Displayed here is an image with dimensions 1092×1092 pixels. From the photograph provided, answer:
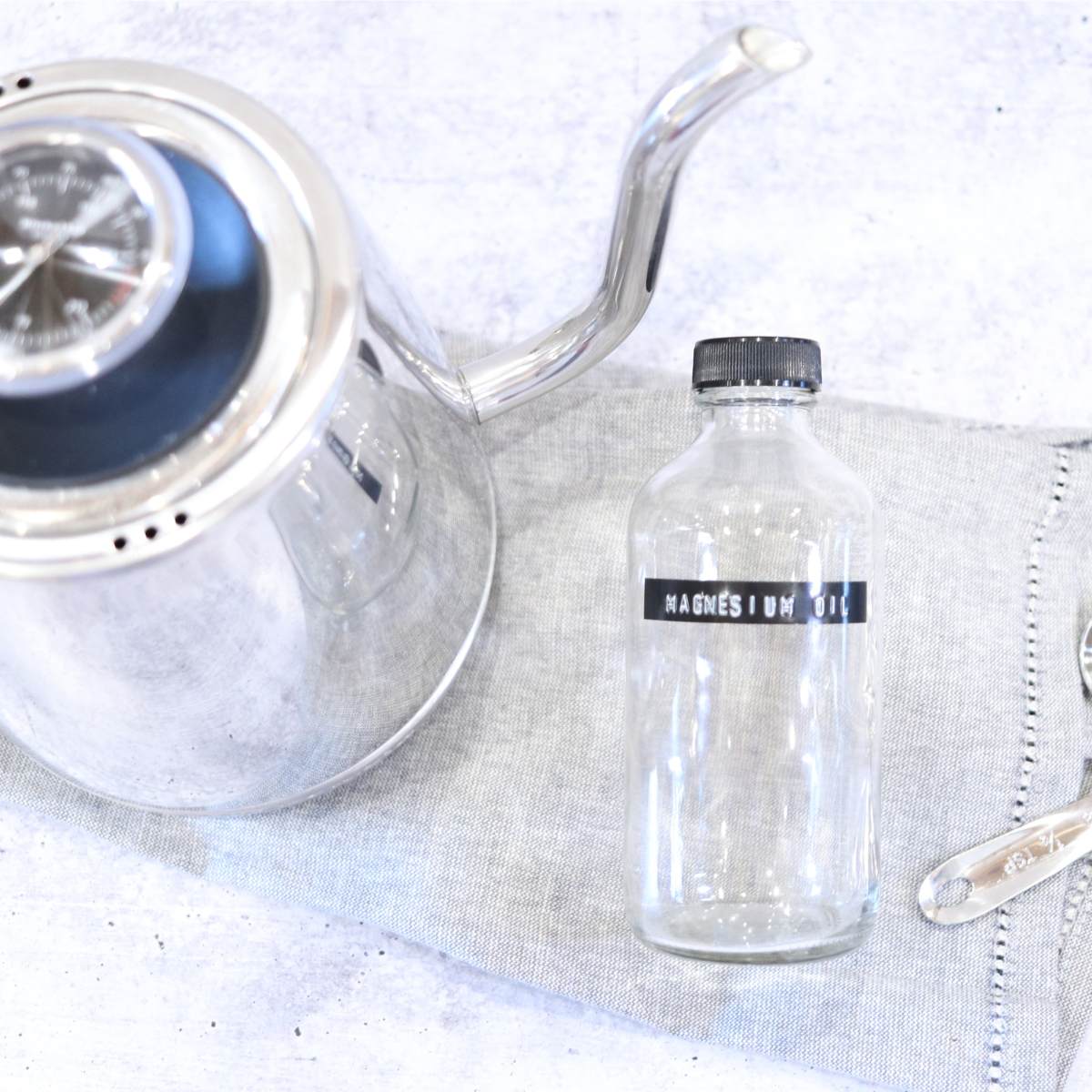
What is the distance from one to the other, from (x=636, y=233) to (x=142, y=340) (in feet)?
0.55

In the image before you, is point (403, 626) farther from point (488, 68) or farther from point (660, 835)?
point (488, 68)

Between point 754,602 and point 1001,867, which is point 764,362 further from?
point 1001,867

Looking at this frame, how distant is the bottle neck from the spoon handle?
0.18 meters

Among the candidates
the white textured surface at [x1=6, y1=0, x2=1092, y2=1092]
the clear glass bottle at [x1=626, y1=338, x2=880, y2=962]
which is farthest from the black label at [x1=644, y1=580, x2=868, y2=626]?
the white textured surface at [x1=6, y1=0, x2=1092, y2=1092]

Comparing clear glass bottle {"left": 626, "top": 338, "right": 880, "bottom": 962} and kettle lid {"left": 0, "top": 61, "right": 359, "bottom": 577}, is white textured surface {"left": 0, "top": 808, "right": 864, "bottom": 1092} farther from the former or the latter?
kettle lid {"left": 0, "top": 61, "right": 359, "bottom": 577}

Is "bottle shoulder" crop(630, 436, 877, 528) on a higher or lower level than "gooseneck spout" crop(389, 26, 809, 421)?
lower

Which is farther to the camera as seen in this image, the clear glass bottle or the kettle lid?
the clear glass bottle

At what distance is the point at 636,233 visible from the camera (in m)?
0.42

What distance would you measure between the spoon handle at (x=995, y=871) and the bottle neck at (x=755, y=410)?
7.0 inches


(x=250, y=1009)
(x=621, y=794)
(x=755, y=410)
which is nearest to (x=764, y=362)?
(x=755, y=410)

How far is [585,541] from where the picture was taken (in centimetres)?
53

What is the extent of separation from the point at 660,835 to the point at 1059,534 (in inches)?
8.1

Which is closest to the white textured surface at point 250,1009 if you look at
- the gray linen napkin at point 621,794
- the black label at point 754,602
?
the gray linen napkin at point 621,794

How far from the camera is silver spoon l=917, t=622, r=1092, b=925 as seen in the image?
50 centimetres
